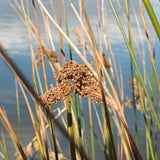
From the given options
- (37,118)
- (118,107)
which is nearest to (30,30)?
(37,118)

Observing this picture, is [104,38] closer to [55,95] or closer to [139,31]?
[139,31]

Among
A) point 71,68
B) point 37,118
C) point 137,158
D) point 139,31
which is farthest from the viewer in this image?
point 139,31

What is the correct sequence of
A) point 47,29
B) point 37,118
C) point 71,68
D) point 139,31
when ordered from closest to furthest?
1. point 71,68
2. point 37,118
3. point 47,29
4. point 139,31

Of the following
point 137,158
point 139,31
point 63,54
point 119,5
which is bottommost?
point 137,158

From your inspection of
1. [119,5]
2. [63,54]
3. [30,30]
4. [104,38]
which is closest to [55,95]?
[63,54]

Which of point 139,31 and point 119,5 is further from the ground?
point 119,5

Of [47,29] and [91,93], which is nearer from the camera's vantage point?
[91,93]

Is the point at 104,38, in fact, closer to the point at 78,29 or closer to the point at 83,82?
the point at 78,29
